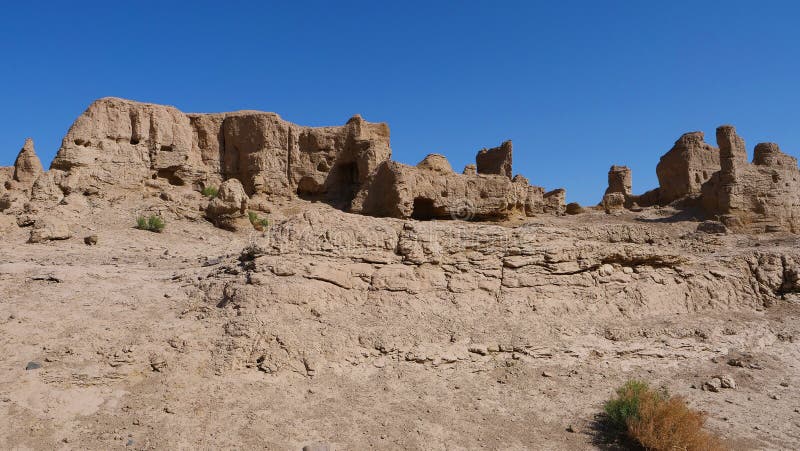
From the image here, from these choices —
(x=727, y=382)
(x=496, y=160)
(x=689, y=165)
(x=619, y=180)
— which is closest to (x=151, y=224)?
(x=727, y=382)

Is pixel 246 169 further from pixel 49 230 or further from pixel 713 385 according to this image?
pixel 713 385

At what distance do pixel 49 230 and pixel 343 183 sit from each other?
10646mm

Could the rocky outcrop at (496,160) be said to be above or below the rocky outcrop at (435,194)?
above

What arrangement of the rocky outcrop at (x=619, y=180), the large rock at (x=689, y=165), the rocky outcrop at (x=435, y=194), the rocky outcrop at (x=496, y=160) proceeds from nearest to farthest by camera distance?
the rocky outcrop at (x=435, y=194)
the large rock at (x=689, y=165)
the rocky outcrop at (x=496, y=160)
the rocky outcrop at (x=619, y=180)

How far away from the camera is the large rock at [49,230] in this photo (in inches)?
442

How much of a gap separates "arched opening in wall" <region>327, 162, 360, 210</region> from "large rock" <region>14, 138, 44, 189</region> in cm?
885

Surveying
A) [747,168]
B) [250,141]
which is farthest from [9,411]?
[747,168]

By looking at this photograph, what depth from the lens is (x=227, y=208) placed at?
1573cm

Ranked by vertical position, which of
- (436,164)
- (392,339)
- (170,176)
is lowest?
(392,339)

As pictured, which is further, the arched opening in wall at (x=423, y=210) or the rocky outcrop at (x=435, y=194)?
the arched opening in wall at (x=423, y=210)

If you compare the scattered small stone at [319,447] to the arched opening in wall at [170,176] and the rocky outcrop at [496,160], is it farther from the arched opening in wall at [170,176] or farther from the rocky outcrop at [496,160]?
the rocky outcrop at [496,160]

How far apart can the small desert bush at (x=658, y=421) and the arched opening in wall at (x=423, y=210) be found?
1003 cm

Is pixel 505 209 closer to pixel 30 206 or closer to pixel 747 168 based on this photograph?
pixel 747 168

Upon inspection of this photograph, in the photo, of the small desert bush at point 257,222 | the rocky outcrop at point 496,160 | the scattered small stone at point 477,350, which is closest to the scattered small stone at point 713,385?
the scattered small stone at point 477,350
